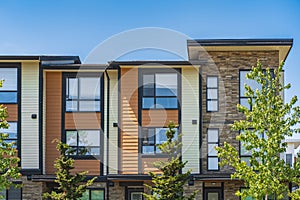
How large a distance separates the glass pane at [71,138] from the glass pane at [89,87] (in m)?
1.76

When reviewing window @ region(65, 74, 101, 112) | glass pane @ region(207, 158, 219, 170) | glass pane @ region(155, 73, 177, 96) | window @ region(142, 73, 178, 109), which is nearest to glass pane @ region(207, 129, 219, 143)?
glass pane @ region(207, 158, 219, 170)

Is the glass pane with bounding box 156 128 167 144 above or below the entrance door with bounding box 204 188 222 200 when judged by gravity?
above

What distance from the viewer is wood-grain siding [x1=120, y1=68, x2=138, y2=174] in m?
28.1

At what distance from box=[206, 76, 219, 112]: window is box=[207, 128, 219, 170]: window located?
1.06 m

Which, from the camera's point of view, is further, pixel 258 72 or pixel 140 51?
pixel 140 51

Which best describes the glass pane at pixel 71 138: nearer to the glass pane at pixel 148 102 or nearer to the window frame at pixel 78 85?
the window frame at pixel 78 85

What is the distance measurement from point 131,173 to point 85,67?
5423 mm

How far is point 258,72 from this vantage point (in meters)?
21.8

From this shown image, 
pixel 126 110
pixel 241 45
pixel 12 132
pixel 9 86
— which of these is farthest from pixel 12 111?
pixel 241 45

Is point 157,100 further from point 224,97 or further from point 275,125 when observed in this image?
point 275,125

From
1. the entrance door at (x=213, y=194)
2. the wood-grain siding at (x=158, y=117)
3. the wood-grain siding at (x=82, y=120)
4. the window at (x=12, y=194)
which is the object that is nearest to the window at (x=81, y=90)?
the wood-grain siding at (x=82, y=120)

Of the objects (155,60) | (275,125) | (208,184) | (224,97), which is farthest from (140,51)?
(275,125)

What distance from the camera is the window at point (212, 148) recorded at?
28.1 meters

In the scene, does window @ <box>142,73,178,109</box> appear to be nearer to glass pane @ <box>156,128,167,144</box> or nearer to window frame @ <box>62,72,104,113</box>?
glass pane @ <box>156,128,167,144</box>
